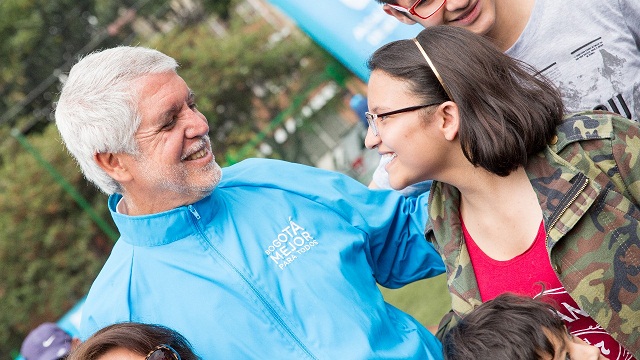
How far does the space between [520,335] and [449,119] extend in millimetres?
650

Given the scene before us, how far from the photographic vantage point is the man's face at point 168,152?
2.43 metres

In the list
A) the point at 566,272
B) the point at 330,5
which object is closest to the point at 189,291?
the point at 566,272

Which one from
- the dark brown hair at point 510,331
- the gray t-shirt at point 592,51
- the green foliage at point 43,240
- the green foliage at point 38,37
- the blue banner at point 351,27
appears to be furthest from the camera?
the green foliage at point 38,37

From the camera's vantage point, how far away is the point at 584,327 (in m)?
2.16

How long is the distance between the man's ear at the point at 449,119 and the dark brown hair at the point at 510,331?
1.62 feet

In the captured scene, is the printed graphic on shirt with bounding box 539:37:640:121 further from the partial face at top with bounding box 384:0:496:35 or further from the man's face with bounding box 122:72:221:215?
the man's face with bounding box 122:72:221:215

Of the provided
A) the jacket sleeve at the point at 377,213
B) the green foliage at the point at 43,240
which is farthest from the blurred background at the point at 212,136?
the jacket sleeve at the point at 377,213

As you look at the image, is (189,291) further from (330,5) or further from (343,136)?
(343,136)

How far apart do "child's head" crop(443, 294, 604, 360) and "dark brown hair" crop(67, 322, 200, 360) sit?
0.80 meters

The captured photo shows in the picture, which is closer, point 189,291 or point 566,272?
point 566,272

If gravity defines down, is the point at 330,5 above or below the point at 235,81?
above

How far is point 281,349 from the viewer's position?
223 centimetres

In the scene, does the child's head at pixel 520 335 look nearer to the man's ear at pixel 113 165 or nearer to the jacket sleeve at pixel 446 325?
the jacket sleeve at pixel 446 325

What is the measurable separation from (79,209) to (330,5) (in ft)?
16.1
